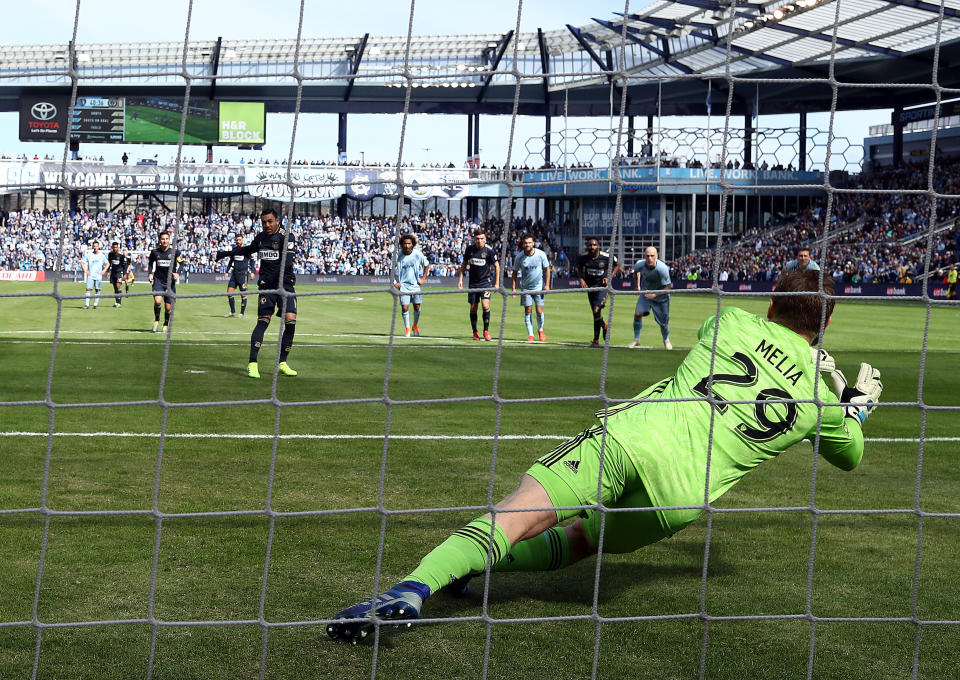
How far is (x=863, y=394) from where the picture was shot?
3887 millimetres

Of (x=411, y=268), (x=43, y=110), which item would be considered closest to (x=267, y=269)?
(x=411, y=268)

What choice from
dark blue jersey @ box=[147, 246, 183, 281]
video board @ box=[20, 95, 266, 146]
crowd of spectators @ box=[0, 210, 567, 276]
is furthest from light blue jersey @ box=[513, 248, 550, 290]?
video board @ box=[20, 95, 266, 146]

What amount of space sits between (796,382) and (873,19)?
31763 millimetres

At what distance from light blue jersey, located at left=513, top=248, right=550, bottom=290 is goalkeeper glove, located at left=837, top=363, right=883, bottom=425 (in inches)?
470

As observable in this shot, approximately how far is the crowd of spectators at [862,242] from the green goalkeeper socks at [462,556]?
75.5 feet

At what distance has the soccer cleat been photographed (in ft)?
9.98

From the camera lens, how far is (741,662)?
312 centimetres

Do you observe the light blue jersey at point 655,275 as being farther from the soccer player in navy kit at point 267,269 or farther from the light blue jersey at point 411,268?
the soccer player in navy kit at point 267,269

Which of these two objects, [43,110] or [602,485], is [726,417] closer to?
[602,485]

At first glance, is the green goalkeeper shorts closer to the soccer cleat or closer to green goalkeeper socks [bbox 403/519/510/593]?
green goalkeeper socks [bbox 403/519/510/593]

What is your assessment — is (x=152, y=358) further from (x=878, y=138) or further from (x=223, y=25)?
(x=878, y=138)

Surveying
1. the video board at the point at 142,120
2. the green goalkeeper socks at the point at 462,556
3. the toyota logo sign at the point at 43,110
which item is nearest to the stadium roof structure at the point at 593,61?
the video board at the point at 142,120

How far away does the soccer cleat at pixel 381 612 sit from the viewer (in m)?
3.04

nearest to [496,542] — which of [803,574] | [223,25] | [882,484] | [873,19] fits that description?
[803,574]
